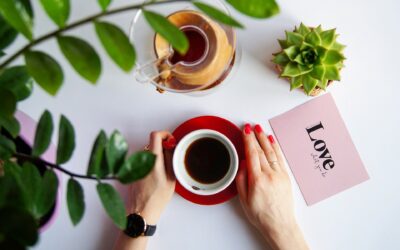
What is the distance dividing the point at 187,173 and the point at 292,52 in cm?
36

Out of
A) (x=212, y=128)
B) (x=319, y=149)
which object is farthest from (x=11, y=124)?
(x=319, y=149)

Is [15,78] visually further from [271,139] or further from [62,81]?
[271,139]

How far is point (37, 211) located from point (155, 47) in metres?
0.42

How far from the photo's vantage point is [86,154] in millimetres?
883

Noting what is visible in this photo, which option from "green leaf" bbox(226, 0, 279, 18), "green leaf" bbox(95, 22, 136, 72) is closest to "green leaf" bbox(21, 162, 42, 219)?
"green leaf" bbox(95, 22, 136, 72)

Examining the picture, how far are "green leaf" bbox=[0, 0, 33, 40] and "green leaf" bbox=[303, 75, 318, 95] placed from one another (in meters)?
0.54

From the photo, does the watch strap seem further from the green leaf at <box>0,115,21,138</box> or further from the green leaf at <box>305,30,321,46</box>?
the green leaf at <box>305,30,321,46</box>

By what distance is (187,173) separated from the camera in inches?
34.9

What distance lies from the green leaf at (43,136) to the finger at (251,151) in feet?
1.46

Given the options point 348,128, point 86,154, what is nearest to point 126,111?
point 86,154

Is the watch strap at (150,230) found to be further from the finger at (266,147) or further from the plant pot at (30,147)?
the finger at (266,147)

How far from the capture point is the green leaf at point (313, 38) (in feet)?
2.44

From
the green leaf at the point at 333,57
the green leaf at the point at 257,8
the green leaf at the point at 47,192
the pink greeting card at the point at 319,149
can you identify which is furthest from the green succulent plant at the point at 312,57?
the green leaf at the point at 47,192

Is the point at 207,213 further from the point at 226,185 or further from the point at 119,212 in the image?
the point at 119,212
